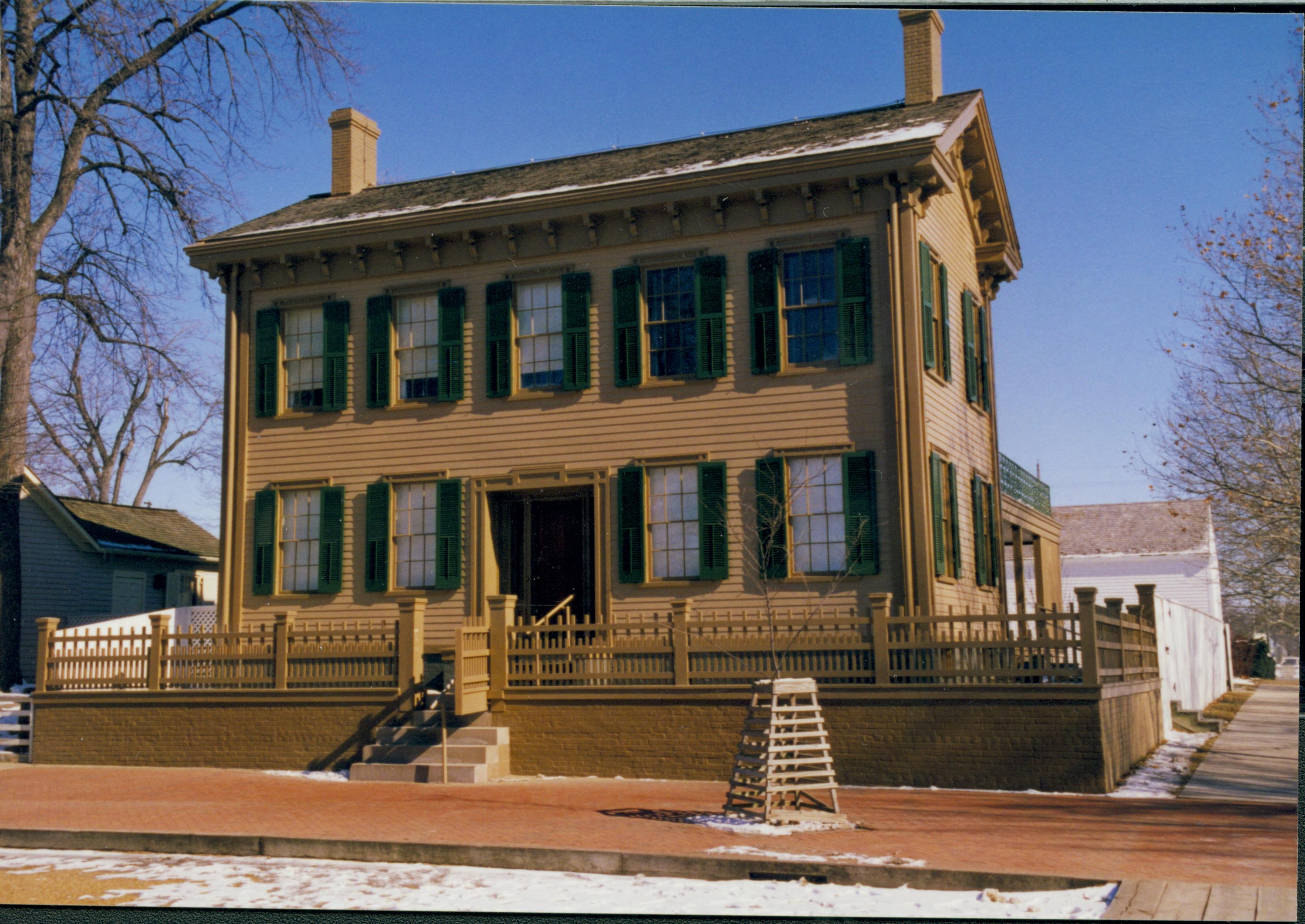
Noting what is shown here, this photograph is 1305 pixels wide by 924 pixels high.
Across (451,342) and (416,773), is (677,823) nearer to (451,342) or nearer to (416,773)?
(416,773)

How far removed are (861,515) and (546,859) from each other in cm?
721

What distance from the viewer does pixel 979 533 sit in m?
17.6

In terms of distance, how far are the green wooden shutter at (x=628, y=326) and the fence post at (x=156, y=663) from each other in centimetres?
660

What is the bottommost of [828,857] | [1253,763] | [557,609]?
[1253,763]

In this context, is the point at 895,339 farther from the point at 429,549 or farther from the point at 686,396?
the point at 429,549

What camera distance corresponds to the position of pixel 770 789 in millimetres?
9656

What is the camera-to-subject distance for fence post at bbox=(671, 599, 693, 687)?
523 inches

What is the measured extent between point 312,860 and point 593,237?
9.52 metres

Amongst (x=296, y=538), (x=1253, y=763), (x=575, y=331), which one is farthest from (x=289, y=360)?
(x=1253, y=763)

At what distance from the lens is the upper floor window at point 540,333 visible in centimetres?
1650

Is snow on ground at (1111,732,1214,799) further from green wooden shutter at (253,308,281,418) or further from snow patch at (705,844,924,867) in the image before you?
green wooden shutter at (253,308,281,418)

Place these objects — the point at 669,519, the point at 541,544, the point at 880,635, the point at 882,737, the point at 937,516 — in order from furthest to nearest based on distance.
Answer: the point at 541,544 < the point at 669,519 < the point at 937,516 < the point at 880,635 < the point at 882,737

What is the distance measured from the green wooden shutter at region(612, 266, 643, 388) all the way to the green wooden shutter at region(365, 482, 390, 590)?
3.71 m

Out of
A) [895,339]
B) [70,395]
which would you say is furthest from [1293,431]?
[70,395]
